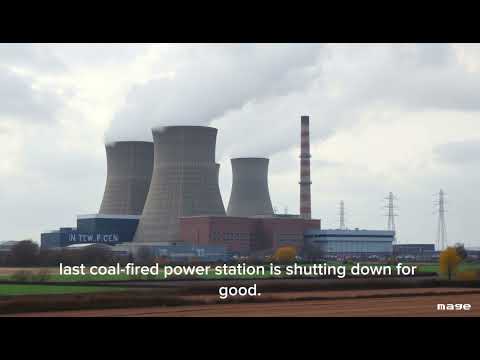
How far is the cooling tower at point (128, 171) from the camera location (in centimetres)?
6359

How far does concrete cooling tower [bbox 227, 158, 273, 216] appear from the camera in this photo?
6412 centimetres

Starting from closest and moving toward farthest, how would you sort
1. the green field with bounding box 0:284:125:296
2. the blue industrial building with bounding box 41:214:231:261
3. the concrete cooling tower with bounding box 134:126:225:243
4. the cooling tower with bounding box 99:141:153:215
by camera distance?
1. the green field with bounding box 0:284:125:296
2. the concrete cooling tower with bounding box 134:126:225:243
3. the blue industrial building with bounding box 41:214:231:261
4. the cooling tower with bounding box 99:141:153:215

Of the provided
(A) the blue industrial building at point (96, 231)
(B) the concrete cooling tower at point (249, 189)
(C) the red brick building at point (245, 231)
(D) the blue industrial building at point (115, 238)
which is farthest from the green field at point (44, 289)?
(A) the blue industrial building at point (96, 231)

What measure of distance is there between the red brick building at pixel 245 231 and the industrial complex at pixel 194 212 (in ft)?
0.29

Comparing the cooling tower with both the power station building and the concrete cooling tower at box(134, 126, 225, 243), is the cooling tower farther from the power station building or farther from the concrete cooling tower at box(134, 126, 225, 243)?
the power station building

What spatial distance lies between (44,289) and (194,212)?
36522mm

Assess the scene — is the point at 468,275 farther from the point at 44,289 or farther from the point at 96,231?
the point at 96,231

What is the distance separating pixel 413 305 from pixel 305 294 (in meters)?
5.24

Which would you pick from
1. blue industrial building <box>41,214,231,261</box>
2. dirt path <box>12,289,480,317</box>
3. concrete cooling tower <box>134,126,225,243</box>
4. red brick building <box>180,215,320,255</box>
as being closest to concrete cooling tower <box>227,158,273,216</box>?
red brick building <box>180,215,320,255</box>

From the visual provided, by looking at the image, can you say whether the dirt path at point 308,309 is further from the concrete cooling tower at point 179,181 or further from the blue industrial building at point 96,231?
→ the blue industrial building at point 96,231

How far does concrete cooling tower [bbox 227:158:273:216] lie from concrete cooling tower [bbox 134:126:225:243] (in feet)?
13.4
